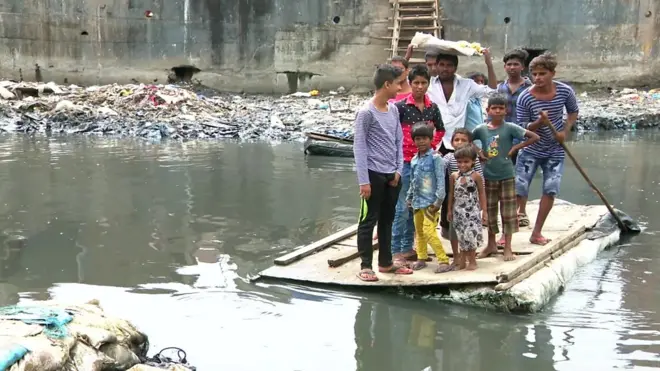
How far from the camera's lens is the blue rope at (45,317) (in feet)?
9.44

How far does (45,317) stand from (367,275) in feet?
6.92

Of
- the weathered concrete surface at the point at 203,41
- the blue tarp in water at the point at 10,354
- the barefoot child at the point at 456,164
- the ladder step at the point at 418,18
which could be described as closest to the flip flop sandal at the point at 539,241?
the barefoot child at the point at 456,164

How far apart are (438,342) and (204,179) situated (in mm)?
5953

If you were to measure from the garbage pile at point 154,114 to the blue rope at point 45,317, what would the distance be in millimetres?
10900

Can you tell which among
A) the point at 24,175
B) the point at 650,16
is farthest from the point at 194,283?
the point at 650,16

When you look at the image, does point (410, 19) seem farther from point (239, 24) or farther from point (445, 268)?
point (445, 268)

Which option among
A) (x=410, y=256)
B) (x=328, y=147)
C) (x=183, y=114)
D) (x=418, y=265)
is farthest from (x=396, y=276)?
(x=183, y=114)

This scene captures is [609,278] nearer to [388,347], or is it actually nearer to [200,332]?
[388,347]

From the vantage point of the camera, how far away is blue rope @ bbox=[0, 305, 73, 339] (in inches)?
113

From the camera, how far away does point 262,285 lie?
15.1ft

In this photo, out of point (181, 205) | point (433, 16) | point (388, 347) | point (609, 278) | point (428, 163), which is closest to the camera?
point (388, 347)

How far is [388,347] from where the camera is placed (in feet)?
12.2

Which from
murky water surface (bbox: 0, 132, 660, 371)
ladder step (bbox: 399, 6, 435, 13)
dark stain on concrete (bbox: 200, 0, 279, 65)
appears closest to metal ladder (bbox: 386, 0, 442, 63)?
ladder step (bbox: 399, 6, 435, 13)

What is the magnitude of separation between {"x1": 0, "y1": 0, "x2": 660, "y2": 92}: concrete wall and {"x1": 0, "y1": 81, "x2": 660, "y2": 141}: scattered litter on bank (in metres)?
2.32
